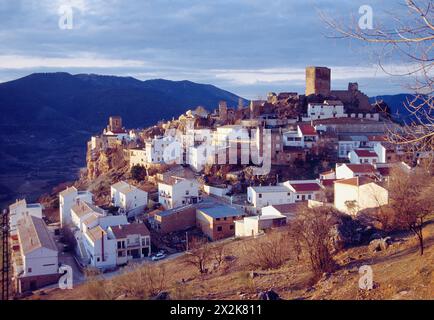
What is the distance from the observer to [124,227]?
16922mm

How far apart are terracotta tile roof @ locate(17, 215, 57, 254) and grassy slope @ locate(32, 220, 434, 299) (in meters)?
2.68

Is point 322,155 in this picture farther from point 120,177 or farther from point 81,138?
point 81,138

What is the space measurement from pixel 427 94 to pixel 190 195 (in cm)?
1656

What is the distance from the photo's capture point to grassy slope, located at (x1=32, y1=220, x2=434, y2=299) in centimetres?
737

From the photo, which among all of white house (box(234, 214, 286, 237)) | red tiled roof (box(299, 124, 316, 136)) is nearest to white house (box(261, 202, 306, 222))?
white house (box(234, 214, 286, 237))

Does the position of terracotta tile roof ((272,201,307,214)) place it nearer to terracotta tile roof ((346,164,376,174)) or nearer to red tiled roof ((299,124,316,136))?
terracotta tile roof ((346,164,376,174))

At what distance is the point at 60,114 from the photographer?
80.1 meters

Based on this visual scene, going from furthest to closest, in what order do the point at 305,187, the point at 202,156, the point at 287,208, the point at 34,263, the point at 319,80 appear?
the point at 319,80
the point at 202,156
the point at 305,187
the point at 287,208
the point at 34,263

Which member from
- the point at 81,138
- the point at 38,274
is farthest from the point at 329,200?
the point at 81,138

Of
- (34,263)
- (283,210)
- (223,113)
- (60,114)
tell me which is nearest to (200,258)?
(34,263)

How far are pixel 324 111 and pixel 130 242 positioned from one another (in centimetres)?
1786

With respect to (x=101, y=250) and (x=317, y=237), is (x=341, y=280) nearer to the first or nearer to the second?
(x=317, y=237)

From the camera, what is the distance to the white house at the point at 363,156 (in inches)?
875

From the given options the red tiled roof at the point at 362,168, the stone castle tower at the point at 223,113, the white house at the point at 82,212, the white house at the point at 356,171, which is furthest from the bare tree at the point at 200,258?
the stone castle tower at the point at 223,113
